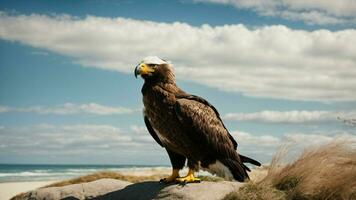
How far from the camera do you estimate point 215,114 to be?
991 centimetres

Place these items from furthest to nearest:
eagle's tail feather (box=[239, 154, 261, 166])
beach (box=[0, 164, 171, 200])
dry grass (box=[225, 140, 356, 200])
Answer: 1. beach (box=[0, 164, 171, 200])
2. eagle's tail feather (box=[239, 154, 261, 166])
3. dry grass (box=[225, 140, 356, 200])

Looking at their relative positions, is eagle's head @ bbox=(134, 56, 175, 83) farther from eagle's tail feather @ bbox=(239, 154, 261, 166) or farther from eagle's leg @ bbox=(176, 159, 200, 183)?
eagle's tail feather @ bbox=(239, 154, 261, 166)

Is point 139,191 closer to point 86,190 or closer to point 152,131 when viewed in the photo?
point 152,131

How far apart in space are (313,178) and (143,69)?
350cm

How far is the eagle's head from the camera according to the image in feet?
30.3

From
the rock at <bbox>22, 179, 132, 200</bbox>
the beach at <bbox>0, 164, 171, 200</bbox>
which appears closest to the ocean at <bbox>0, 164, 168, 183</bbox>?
the beach at <bbox>0, 164, 171, 200</bbox>

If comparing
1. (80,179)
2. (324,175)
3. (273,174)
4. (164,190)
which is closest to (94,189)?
(164,190)

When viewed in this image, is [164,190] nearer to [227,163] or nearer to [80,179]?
[227,163]

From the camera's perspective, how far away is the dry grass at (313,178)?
29.3ft

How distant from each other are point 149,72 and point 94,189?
10.9ft

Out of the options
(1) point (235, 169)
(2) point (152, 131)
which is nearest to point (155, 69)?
(2) point (152, 131)

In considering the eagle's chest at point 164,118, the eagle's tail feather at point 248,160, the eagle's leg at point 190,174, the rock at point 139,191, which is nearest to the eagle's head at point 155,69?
the eagle's chest at point 164,118

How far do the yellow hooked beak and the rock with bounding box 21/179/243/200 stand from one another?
2.14 metres

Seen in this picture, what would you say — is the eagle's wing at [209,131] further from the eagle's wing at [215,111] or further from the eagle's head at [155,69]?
the eagle's head at [155,69]
